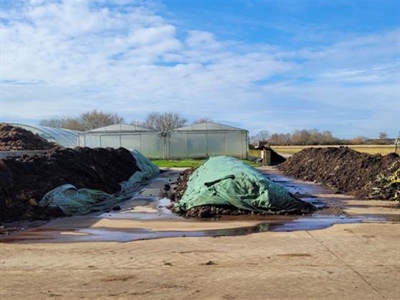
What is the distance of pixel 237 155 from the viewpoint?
43.5 meters

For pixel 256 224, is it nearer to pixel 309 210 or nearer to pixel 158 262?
pixel 309 210

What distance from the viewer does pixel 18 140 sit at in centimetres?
2900

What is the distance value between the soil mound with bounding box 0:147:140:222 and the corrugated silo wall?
67.3 ft

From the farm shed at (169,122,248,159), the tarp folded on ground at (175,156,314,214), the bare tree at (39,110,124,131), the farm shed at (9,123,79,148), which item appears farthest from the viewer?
the bare tree at (39,110,124,131)

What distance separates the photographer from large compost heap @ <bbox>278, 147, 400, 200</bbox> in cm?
1647

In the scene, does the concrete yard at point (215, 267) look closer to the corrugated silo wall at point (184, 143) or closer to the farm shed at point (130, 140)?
the corrugated silo wall at point (184, 143)

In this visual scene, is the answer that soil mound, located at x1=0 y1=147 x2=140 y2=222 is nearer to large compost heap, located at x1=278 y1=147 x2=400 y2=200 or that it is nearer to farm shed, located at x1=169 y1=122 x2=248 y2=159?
large compost heap, located at x1=278 y1=147 x2=400 y2=200

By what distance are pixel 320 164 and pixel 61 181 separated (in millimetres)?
17050

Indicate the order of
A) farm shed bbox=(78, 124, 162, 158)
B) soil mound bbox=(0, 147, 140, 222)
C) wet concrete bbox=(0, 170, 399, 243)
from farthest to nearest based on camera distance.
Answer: farm shed bbox=(78, 124, 162, 158), soil mound bbox=(0, 147, 140, 222), wet concrete bbox=(0, 170, 399, 243)

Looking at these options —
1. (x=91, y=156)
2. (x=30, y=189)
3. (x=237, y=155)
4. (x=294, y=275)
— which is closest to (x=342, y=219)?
(x=294, y=275)

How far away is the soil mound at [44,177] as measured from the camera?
40.9 feet

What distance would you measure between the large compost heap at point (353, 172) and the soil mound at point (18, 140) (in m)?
16.2

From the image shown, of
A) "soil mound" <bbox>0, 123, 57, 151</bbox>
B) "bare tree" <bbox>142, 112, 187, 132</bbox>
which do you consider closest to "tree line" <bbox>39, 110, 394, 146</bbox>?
"bare tree" <bbox>142, 112, 187, 132</bbox>

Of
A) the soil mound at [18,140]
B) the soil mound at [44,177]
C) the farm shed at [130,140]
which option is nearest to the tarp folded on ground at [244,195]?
the soil mound at [44,177]
